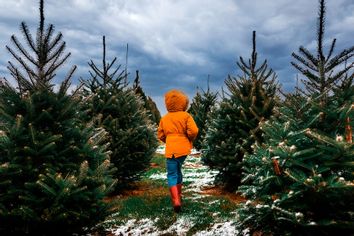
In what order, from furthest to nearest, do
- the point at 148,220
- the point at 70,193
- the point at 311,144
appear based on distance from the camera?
the point at 148,220 → the point at 70,193 → the point at 311,144

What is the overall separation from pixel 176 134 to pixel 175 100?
715 mm

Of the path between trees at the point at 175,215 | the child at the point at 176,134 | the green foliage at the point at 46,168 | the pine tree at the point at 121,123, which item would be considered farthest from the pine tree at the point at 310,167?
the pine tree at the point at 121,123

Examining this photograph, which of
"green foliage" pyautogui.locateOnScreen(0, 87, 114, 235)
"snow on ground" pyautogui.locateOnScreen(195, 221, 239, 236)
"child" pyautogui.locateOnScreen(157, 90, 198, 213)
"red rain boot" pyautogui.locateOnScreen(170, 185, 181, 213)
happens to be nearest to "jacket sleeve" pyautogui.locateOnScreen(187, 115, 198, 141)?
"child" pyautogui.locateOnScreen(157, 90, 198, 213)

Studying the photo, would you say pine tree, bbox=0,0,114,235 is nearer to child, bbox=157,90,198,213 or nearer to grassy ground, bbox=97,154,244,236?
grassy ground, bbox=97,154,244,236

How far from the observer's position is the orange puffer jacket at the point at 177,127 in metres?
7.96

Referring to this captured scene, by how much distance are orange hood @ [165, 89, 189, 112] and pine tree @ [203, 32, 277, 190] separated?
196cm

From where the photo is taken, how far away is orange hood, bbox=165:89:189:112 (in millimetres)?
8156

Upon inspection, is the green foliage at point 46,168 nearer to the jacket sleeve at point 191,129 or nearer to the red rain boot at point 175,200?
the red rain boot at point 175,200

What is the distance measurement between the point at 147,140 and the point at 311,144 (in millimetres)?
6698

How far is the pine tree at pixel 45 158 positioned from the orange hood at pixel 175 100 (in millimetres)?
2381

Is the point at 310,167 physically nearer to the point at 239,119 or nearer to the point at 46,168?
the point at 46,168

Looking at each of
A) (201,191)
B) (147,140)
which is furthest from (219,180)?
(147,140)

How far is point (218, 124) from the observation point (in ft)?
33.8

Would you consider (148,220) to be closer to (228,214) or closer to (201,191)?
(228,214)
